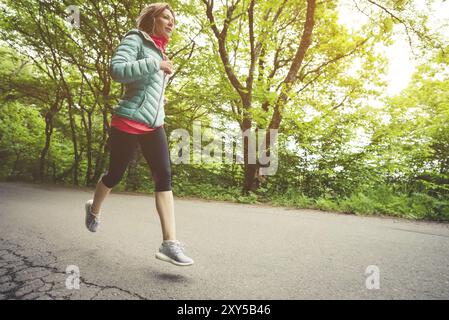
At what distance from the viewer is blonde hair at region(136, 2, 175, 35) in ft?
8.95

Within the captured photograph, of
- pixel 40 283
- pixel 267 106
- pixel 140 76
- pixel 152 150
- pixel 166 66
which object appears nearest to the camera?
pixel 40 283

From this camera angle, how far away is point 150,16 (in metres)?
2.75

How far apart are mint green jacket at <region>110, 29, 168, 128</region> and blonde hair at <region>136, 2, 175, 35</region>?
143mm

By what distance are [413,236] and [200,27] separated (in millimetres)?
9807

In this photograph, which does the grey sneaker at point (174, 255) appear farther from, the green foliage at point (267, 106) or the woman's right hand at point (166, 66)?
the green foliage at point (267, 106)

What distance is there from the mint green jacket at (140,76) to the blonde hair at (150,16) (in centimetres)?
14

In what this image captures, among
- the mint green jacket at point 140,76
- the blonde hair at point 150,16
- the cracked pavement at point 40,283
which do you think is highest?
the blonde hair at point 150,16

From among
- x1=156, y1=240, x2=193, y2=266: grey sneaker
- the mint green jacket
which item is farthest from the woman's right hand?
x1=156, y1=240, x2=193, y2=266: grey sneaker

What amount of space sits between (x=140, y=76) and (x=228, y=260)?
5.71 feet

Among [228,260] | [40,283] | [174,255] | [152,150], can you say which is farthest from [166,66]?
[40,283]

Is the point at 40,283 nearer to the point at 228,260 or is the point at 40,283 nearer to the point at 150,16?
the point at 228,260

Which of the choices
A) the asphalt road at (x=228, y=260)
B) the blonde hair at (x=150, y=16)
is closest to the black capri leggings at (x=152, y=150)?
the asphalt road at (x=228, y=260)

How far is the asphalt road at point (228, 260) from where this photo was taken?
2193 millimetres

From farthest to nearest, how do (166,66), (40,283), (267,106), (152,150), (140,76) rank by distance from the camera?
(267,106), (152,150), (166,66), (140,76), (40,283)
